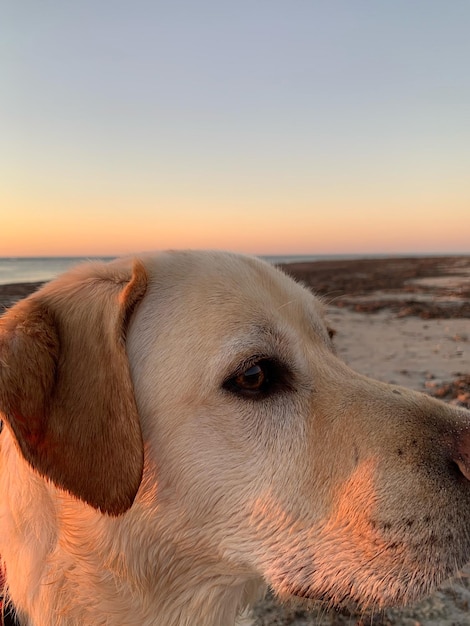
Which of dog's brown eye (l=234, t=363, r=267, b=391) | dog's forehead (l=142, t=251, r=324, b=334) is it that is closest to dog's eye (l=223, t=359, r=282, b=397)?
dog's brown eye (l=234, t=363, r=267, b=391)

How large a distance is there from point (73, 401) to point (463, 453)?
146cm

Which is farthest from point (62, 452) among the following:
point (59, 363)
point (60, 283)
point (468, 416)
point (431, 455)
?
point (468, 416)

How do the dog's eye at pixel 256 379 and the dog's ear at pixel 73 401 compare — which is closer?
the dog's ear at pixel 73 401

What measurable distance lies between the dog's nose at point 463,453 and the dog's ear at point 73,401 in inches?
46.1

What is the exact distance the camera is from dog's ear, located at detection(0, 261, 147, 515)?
1.78 meters

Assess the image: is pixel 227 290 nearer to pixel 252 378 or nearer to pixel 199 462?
pixel 252 378

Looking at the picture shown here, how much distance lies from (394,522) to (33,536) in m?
1.49

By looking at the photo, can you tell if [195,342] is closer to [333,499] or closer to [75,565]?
[333,499]

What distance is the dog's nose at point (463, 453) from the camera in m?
1.81

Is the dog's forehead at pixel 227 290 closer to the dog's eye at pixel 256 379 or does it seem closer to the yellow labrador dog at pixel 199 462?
the yellow labrador dog at pixel 199 462

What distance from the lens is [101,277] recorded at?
222 cm

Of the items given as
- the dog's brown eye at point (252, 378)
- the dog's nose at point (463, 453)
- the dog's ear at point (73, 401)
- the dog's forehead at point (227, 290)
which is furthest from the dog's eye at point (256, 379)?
the dog's nose at point (463, 453)

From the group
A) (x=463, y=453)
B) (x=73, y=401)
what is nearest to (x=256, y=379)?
(x=73, y=401)

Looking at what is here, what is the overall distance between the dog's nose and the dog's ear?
46.1 inches
